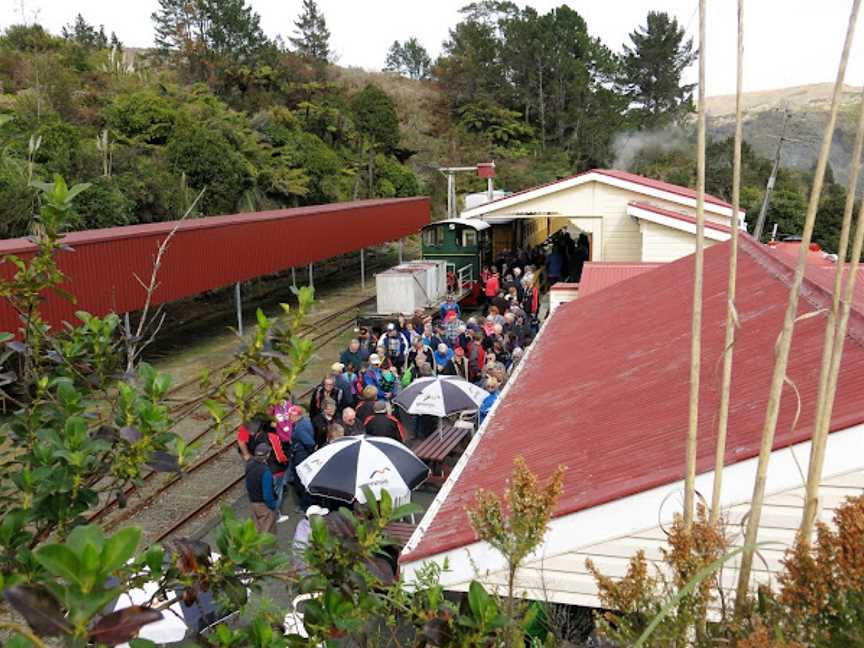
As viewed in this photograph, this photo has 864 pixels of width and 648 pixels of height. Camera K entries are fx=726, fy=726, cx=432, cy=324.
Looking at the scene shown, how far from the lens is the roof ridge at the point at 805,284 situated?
200 inches

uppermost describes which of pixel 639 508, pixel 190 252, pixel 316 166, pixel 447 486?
pixel 316 166

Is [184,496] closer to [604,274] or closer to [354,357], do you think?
[354,357]

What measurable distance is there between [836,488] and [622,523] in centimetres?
115

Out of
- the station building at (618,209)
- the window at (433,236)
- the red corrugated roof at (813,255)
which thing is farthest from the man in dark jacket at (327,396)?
the window at (433,236)

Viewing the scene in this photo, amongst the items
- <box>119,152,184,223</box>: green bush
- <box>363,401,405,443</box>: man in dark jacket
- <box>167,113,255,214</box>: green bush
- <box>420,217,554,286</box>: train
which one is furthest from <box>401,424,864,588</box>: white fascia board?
<box>167,113,255,214</box>: green bush

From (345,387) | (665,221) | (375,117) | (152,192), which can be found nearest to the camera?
(345,387)

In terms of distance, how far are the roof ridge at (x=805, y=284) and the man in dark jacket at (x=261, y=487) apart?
552 cm

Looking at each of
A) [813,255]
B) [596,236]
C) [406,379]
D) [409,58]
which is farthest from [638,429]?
[409,58]

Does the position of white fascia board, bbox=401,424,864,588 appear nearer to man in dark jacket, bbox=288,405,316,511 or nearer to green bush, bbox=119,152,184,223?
man in dark jacket, bbox=288,405,316,511

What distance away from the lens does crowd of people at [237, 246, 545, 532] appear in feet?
28.2

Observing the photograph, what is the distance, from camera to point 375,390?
31.3 ft

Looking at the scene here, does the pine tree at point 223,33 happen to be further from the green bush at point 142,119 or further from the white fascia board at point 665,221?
the white fascia board at point 665,221

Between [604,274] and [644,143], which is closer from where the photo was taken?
[604,274]

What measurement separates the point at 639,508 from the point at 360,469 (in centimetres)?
370
